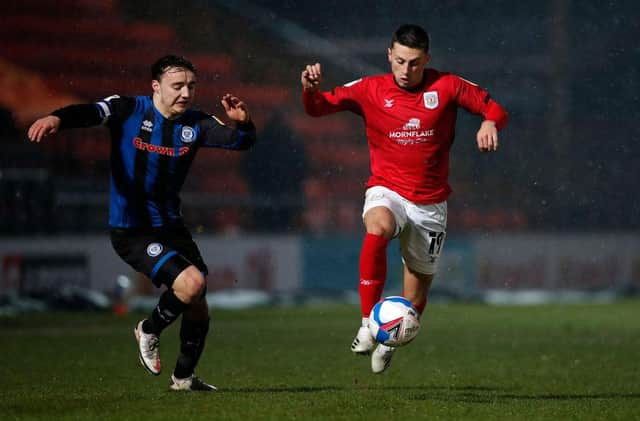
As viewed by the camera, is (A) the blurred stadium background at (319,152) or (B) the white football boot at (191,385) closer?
(B) the white football boot at (191,385)

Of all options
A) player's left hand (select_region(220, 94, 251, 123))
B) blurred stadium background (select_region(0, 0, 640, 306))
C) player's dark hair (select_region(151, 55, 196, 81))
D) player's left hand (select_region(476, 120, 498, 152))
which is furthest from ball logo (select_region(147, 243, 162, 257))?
blurred stadium background (select_region(0, 0, 640, 306))

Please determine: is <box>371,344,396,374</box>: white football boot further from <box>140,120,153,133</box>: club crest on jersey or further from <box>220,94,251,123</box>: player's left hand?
<box>140,120,153,133</box>: club crest on jersey

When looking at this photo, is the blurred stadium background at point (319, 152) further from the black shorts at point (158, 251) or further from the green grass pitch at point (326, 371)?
the black shorts at point (158, 251)

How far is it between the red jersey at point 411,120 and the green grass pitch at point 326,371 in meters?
1.41

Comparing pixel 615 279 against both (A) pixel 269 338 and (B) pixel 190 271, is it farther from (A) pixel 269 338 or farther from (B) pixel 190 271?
(B) pixel 190 271

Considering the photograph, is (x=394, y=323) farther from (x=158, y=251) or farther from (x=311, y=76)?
(x=311, y=76)

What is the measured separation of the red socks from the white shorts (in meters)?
0.29

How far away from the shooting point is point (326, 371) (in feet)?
30.5

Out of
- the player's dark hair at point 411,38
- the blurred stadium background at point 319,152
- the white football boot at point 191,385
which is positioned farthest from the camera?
the blurred stadium background at point 319,152

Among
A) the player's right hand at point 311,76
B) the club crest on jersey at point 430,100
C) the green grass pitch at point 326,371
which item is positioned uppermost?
the player's right hand at point 311,76

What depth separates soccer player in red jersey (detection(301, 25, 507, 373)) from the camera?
7.36 meters

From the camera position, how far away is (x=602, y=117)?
18.1m

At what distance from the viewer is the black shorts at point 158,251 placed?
7004 millimetres

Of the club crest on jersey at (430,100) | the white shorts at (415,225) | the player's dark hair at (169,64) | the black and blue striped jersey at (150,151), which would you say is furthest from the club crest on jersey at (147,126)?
the club crest on jersey at (430,100)
